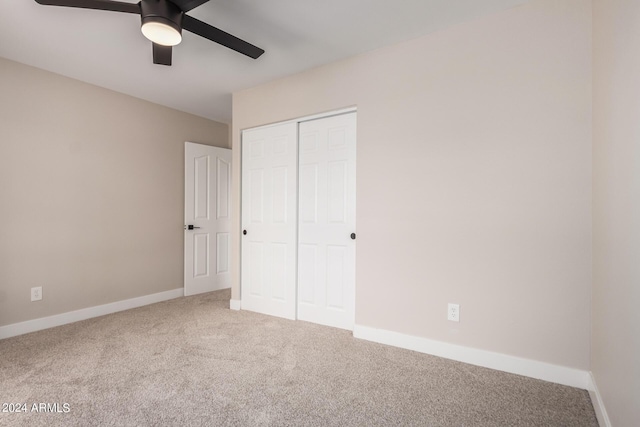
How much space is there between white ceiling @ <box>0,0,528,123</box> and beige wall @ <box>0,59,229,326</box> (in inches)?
14.5

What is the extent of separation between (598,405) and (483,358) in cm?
67

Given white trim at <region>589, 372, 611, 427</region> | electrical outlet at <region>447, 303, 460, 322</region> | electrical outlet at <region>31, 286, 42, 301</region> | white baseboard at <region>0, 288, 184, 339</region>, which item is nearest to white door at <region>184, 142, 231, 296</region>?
white baseboard at <region>0, 288, 184, 339</region>

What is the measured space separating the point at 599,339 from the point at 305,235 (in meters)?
2.32

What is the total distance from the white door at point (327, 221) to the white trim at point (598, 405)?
1704 mm

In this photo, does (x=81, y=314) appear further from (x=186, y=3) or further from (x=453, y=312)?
(x=453, y=312)

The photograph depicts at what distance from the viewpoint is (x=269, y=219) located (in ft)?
11.8

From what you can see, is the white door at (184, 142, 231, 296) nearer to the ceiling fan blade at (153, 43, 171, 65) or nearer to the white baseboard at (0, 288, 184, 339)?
the white baseboard at (0, 288, 184, 339)

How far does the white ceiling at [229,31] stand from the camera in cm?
226

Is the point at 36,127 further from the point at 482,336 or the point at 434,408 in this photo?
the point at 482,336

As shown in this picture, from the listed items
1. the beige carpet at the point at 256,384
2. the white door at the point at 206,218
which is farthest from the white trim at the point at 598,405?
the white door at the point at 206,218

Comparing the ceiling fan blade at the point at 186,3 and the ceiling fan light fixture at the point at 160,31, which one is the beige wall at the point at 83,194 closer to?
the ceiling fan light fixture at the point at 160,31

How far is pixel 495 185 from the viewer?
233cm

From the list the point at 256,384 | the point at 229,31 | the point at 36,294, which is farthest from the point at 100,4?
the point at 36,294

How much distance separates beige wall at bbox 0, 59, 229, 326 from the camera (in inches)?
119
